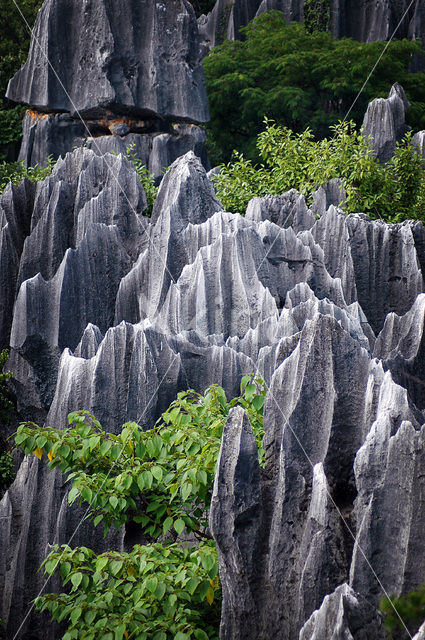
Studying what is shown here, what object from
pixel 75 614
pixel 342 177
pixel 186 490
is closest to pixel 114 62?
pixel 342 177

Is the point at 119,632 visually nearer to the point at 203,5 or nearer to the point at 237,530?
the point at 237,530

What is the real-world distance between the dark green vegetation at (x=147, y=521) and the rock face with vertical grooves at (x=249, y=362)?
1.48 ft

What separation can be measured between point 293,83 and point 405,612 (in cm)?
2474

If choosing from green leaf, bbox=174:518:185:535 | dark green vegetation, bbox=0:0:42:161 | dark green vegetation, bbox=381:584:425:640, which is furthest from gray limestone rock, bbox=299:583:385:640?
dark green vegetation, bbox=0:0:42:161

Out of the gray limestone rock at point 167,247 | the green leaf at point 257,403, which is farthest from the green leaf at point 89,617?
the gray limestone rock at point 167,247

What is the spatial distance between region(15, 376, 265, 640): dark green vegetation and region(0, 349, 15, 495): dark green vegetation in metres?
3.32

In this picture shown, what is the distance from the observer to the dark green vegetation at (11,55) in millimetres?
25172

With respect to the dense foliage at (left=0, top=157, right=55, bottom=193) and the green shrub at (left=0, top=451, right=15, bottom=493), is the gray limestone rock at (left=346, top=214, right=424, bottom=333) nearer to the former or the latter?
the green shrub at (left=0, top=451, right=15, bottom=493)

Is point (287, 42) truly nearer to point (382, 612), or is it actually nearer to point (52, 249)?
point (52, 249)

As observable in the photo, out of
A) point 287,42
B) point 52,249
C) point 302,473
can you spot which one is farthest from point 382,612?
point 287,42

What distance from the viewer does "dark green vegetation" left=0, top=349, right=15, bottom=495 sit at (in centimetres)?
977

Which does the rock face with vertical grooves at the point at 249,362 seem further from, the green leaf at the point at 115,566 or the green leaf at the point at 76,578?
the green leaf at the point at 76,578

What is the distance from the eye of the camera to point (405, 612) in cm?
396

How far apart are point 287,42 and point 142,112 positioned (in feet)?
27.4
